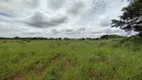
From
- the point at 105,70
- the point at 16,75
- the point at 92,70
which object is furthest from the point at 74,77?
the point at 16,75

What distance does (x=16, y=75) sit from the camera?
12.9 ft

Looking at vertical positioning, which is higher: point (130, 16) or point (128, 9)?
point (128, 9)

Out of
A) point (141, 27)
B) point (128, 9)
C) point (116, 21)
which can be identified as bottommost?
point (141, 27)

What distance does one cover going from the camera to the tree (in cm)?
1136

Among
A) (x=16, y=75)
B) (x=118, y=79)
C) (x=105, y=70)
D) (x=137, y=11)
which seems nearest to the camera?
(x=118, y=79)

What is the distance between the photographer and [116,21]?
13070 mm

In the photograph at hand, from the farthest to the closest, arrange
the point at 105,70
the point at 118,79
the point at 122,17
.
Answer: the point at 122,17, the point at 105,70, the point at 118,79

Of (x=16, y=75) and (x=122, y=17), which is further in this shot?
(x=122, y=17)

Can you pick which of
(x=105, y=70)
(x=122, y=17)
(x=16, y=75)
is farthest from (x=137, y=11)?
(x=16, y=75)

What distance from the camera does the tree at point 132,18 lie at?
11.4 meters

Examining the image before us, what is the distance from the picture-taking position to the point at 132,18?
39.9 feet

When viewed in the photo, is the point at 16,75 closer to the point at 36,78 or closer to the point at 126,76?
the point at 36,78

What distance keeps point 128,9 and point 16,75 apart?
11.9 m

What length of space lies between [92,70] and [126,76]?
3.35ft
